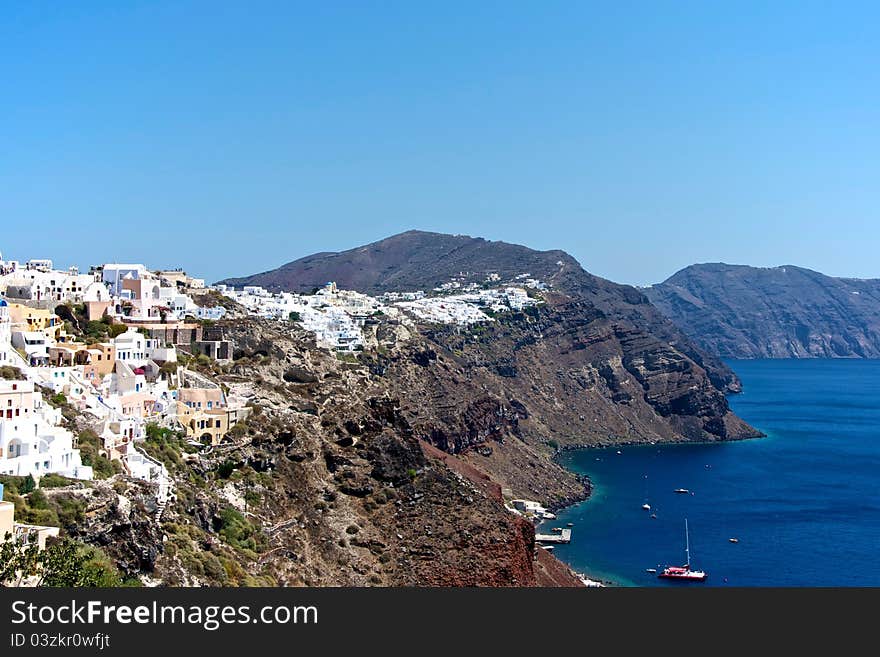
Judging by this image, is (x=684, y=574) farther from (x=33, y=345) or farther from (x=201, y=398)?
(x=33, y=345)

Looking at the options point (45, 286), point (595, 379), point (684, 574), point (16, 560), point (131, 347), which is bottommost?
point (684, 574)

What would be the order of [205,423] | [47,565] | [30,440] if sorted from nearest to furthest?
[47,565], [30,440], [205,423]

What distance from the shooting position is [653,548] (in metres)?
73.9

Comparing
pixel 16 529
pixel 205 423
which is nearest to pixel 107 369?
pixel 205 423

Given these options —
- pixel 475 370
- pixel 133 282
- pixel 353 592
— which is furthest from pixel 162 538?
pixel 475 370

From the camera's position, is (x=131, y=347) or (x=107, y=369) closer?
(x=107, y=369)

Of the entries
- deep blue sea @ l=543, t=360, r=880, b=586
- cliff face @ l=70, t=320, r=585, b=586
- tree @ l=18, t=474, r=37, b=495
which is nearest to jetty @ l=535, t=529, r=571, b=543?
deep blue sea @ l=543, t=360, r=880, b=586

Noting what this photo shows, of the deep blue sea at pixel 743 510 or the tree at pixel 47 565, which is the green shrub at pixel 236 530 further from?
the deep blue sea at pixel 743 510

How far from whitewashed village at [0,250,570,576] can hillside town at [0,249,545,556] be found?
0.05m

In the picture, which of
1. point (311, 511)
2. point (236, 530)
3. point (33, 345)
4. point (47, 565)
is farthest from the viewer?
point (33, 345)

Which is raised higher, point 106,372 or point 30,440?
point 106,372

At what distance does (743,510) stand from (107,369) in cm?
5925

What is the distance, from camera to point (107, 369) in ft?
147

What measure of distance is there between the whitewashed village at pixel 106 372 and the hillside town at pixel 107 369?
49mm
